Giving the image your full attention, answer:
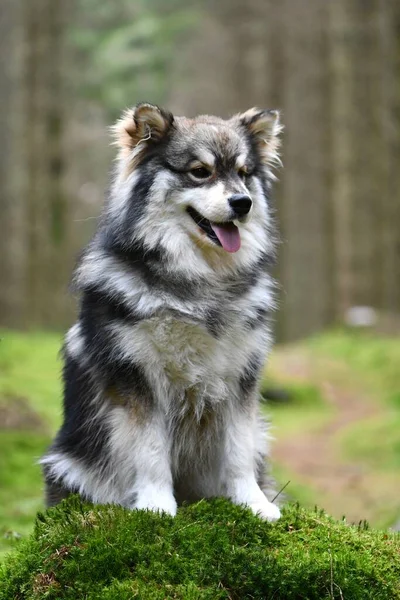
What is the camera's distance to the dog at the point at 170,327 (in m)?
4.04

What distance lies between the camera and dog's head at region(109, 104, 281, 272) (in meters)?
4.22

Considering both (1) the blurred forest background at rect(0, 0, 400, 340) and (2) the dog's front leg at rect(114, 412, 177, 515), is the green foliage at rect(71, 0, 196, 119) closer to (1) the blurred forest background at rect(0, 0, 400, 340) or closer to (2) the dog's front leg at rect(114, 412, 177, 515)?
(1) the blurred forest background at rect(0, 0, 400, 340)

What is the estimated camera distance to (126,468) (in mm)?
4141

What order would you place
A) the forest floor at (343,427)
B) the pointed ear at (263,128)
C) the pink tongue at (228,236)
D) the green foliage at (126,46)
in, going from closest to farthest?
the pink tongue at (228,236)
the pointed ear at (263,128)
the forest floor at (343,427)
the green foliage at (126,46)

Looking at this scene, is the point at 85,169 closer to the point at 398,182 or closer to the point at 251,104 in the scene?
the point at 251,104

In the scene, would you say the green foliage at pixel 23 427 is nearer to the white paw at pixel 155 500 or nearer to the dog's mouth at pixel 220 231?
the white paw at pixel 155 500

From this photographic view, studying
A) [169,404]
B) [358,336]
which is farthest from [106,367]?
[358,336]

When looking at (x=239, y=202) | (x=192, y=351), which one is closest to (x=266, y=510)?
(x=192, y=351)

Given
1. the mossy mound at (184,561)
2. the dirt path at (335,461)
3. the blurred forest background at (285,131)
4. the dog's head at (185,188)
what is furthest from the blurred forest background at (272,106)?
the mossy mound at (184,561)

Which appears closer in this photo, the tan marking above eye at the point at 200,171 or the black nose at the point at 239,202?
the black nose at the point at 239,202

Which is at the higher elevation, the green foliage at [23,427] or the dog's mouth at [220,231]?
the dog's mouth at [220,231]

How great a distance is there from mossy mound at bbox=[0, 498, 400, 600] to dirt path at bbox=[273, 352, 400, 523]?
3.67m

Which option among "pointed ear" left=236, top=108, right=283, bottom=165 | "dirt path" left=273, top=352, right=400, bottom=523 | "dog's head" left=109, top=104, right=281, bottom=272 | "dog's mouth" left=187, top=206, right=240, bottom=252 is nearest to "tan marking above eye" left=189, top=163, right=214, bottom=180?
"dog's head" left=109, top=104, right=281, bottom=272

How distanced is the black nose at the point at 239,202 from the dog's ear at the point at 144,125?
1.80ft
